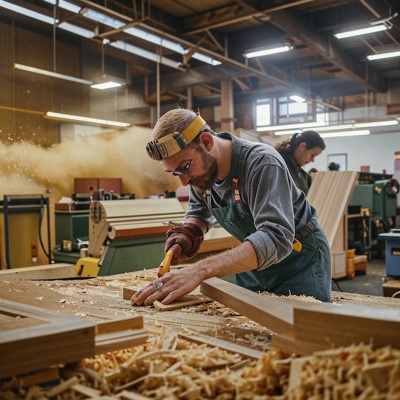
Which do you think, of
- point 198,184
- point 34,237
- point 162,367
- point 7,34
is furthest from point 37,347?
point 7,34

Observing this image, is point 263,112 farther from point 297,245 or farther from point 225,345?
point 225,345

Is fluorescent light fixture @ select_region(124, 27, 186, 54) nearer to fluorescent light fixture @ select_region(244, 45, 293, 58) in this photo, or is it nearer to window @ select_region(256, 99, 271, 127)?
fluorescent light fixture @ select_region(244, 45, 293, 58)

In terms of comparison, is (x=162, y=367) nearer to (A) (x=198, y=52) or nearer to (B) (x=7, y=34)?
(B) (x=7, y=34)

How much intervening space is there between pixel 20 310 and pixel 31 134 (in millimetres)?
8146

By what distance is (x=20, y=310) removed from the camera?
1.53 m

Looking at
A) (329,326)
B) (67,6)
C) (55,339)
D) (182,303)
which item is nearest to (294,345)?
(329,326)

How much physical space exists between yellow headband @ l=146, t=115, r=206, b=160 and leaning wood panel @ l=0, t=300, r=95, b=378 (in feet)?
3.17

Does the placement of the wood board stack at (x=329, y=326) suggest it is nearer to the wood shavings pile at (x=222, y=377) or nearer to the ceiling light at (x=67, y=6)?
the wood shavings pile at (x=222, y=377)

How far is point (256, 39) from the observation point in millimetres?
9312

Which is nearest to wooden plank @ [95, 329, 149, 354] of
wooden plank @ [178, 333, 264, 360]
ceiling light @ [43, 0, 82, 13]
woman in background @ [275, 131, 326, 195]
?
wooden plank @ [178, 333, 264, 360]

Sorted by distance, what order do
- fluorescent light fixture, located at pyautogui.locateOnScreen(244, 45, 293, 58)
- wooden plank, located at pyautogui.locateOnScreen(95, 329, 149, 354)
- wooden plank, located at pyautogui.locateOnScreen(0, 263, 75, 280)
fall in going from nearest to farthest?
wooden plank, located at pyautogui.locateOnScreen(95, 329, 149, 354)
wooden plank, located at pyautogui.locateOnScreen(0, 263, 75, 280)
fluorescent light fixture, located at pyautogui.locateOnScreen(244, 45, 293, 58)

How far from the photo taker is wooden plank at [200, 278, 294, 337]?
4.31 feet

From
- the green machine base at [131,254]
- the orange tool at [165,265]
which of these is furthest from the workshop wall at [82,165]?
the orange tool at [165,265]

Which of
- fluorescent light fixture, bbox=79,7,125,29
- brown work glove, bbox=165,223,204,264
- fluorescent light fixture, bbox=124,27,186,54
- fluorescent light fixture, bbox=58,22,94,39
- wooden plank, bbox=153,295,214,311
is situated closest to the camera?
wooden plank, bbox=153,295,214,311
